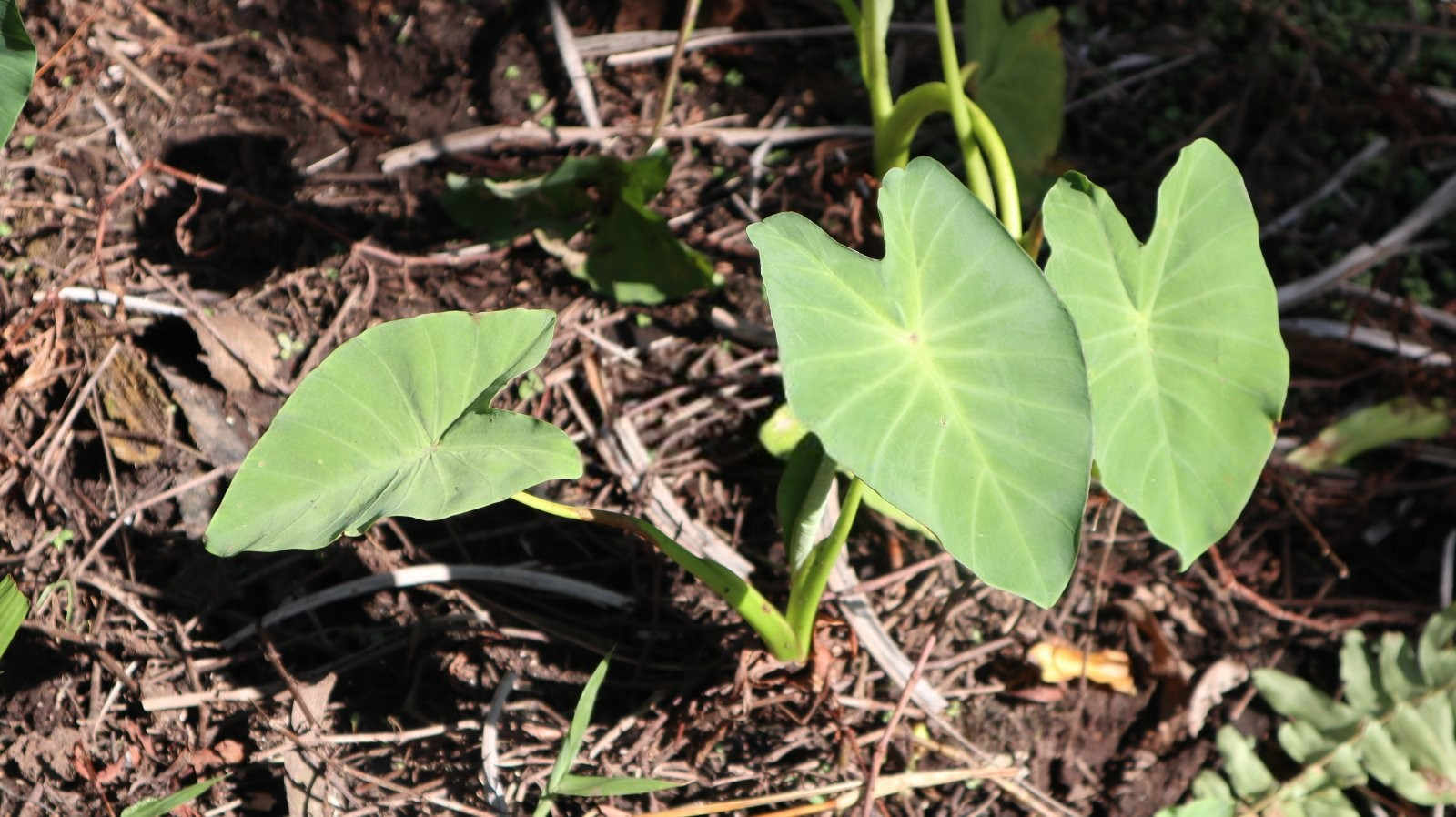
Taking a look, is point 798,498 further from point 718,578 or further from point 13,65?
point 13,65

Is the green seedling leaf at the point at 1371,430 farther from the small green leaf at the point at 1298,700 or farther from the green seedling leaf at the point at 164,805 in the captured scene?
the green seedling leaf at the point at 164,805

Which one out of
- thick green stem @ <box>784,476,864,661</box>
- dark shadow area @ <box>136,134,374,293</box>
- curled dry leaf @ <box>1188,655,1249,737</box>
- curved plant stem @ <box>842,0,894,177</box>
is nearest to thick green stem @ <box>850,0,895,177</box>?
curved plant stem @ <box>842,0,894,177</box>

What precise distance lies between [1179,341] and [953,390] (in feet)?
1.08

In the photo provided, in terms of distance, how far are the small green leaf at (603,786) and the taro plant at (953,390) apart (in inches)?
8.7

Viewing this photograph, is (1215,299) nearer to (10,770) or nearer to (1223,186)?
(1223,186)

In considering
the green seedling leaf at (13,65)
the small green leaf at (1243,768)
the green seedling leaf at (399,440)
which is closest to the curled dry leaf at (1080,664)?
the small green leaf at (1243,768)

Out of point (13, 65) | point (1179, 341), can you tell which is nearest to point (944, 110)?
point (1179, 341)

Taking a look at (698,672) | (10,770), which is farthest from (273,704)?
(698,672)

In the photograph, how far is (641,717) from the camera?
51.5 inches

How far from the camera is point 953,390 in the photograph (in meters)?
0.97

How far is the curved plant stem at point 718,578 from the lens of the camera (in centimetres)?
108

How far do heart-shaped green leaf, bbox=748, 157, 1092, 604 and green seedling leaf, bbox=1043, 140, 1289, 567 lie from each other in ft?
0.38

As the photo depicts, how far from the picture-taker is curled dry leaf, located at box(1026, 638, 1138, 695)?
1450 millimetres

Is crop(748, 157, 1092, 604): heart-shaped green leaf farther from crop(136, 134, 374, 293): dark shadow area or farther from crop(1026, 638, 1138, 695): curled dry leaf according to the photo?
crop(136, 134, 374, 293): dark shadow area
